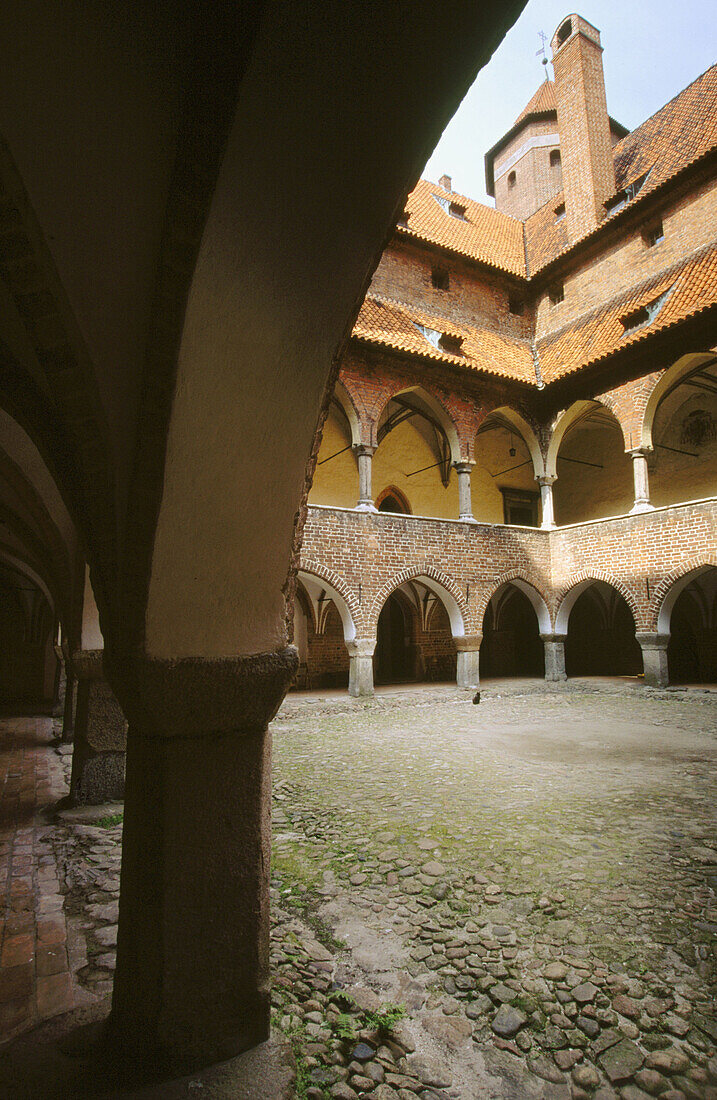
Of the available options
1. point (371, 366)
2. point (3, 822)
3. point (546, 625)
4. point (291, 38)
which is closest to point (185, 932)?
point (291, 38)

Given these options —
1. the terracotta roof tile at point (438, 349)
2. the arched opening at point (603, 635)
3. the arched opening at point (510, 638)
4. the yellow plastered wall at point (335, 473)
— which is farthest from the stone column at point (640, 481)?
the yellow plastered wall at point (335, 473)

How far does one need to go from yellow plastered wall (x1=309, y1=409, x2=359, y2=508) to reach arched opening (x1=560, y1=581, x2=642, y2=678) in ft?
23.1

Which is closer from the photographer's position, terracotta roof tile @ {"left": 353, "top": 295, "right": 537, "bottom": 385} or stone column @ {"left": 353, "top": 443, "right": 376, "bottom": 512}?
stone column @ {"left": 353, "top": 443, "right": 376, "bottom": 512}

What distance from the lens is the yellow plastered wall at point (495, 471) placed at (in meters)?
18.2

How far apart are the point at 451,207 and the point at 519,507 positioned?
401 inches

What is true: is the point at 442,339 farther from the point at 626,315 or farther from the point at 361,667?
the point at 361,667

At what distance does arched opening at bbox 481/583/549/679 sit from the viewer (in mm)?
17328

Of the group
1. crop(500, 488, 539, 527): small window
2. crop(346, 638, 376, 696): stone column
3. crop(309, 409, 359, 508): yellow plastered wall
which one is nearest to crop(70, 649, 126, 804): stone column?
crop(346, 638, 376, 696): stone column

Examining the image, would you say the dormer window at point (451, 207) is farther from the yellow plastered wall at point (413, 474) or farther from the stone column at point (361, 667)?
the stone column at point (361, 667)

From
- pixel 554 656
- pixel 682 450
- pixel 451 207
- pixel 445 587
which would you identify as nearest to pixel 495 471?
pixel 682 450

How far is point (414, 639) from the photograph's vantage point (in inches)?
634

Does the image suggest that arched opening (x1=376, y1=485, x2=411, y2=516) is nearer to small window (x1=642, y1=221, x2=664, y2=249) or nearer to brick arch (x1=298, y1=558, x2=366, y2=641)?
brick arch (x1=298, y1=558, x2=366, y2=641)

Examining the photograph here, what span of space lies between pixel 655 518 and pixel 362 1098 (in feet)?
40.5

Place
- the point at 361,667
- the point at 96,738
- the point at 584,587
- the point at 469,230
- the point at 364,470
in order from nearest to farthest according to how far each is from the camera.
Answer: the point at 96,738 < the point at 361,667 < the point at 364,470 < the point at 584,587 < the point at 469,230
